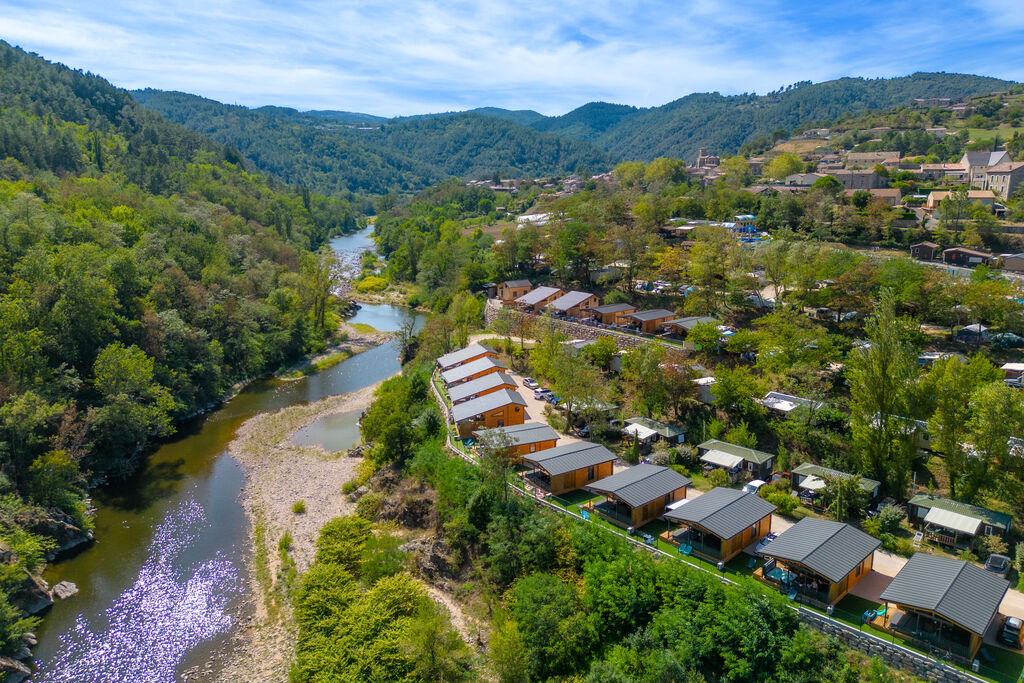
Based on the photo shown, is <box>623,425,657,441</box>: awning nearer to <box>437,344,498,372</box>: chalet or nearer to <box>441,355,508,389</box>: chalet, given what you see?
<box>441,355,508,389</box>: chalet

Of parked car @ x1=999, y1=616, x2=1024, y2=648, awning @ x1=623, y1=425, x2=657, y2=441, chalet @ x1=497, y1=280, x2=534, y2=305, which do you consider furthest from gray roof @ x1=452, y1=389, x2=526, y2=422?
parked car @ x1=999, y1=616, x2=1024, y2=648

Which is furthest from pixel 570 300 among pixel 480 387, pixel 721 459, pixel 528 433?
pixel 721 459

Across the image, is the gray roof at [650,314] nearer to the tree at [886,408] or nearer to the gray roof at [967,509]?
the tree at [886,408]

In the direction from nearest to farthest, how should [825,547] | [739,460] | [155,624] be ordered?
1. [825,547]
2. [155,624]
3. [739,460]

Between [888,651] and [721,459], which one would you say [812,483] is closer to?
[721,459]

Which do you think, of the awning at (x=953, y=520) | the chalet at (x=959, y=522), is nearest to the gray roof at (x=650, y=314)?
the chalet at (x=959, y=522)

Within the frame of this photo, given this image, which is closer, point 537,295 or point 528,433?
point 528,433
